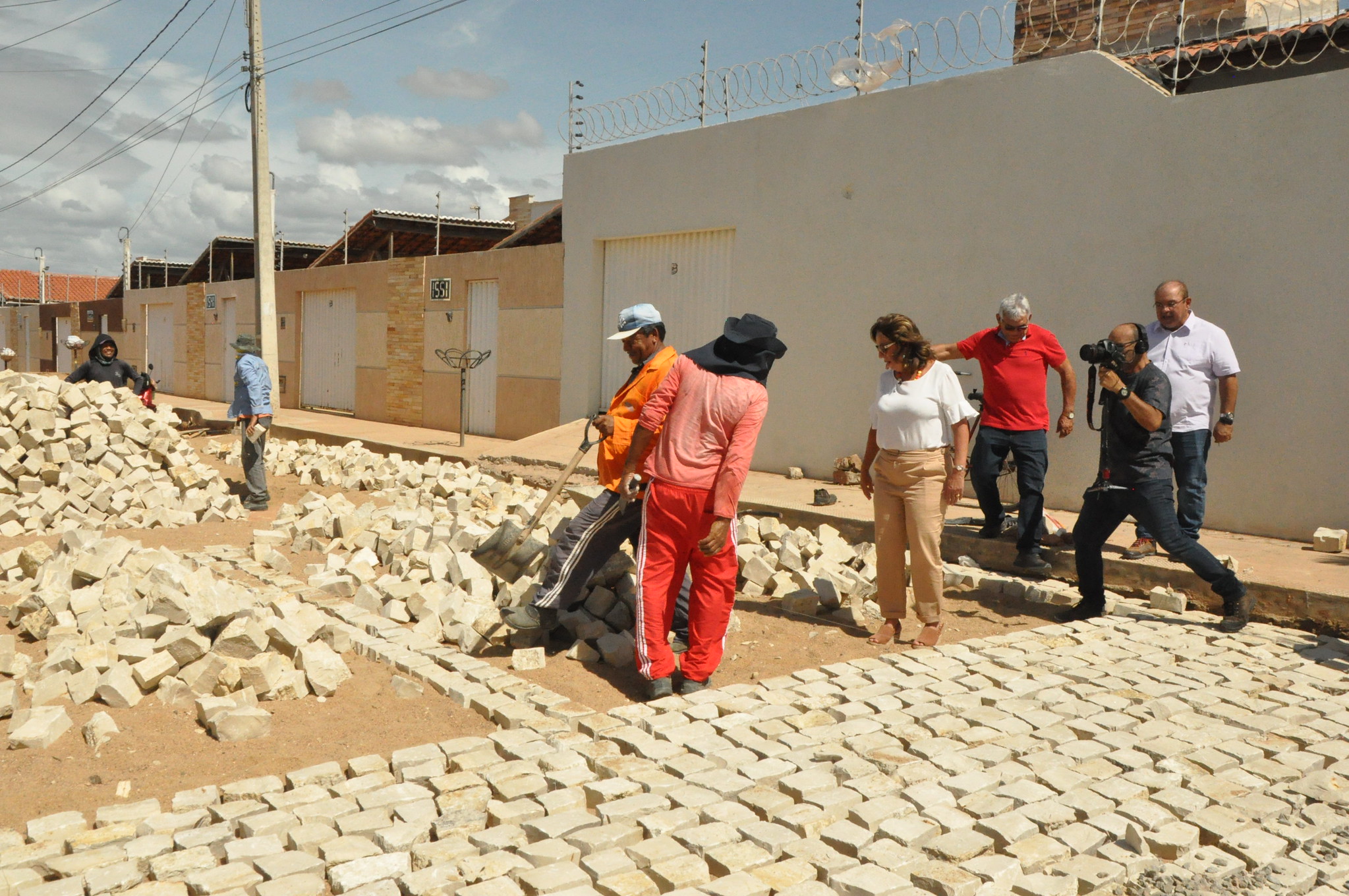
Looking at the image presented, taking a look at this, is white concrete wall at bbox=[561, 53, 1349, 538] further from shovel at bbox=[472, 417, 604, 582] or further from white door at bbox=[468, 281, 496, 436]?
shovel at bbox=[472, 417, 604, 582]

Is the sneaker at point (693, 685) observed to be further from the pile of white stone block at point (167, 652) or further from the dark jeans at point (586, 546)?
the pile of white stone block at point (167, 652)

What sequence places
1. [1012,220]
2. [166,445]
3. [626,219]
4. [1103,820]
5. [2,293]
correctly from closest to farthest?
Answer: [1103,820], [1012,220], [166,445], [626,219], [2,293]

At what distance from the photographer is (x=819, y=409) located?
11.1 metres

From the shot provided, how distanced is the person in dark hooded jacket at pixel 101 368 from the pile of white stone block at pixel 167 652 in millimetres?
6951

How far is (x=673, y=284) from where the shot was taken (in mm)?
13031

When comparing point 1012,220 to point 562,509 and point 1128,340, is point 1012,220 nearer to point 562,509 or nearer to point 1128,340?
point 1128,340

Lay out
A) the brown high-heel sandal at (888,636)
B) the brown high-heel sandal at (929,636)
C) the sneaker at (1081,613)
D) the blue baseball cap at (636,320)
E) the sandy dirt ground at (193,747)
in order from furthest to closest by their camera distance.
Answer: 1. the sneaker at (1081,613)
2. the brown high-heel sandal at (888,636)
3. the brown high-heel sandal at (929,636)
4. the blue baseball cap at (636,320)
5. the sandy dirt ground at (193,747)

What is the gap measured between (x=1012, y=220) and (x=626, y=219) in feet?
18.0

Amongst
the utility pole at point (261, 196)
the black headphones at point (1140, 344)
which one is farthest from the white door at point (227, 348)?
the black headphones at point (1140, 344)

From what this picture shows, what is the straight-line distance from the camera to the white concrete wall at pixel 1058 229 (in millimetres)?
7738

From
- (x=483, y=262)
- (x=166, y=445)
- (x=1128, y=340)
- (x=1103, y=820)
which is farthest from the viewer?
(x=483, y=262)

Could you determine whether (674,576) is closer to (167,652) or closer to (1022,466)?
(167,652)

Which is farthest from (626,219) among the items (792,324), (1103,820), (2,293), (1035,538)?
(2,293)

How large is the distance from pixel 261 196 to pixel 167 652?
15769 mm
